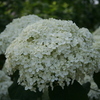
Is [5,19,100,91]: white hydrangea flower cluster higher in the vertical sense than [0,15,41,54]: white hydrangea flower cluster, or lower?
lower

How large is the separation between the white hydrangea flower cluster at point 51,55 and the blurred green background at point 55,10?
2202mm

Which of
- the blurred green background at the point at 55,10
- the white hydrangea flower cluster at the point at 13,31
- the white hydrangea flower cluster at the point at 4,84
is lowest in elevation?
the white hydrangea flower cluster at the point at 4,84

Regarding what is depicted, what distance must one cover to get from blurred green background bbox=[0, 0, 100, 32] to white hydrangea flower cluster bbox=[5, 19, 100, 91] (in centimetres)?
220

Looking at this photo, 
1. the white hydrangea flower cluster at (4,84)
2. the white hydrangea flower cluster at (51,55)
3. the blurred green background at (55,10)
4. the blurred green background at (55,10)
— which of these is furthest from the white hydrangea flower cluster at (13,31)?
the blurred green background at (55,10)

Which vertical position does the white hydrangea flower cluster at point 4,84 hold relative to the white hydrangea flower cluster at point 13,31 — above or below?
below


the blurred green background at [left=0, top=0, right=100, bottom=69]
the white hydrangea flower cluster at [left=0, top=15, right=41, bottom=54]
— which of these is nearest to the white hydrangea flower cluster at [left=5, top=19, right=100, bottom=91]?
the white hydrangea flower cluster at [left=0, top=15, right=41, bottom=54]

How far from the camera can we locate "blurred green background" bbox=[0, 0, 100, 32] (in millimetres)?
5377

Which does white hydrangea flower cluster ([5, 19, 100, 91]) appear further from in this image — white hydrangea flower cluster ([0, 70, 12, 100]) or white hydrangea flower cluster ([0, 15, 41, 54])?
white hydrangea flower cluster ([0, 70, 12, 100])

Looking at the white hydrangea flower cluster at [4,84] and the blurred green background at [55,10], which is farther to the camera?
the blurred green background at [55,10]

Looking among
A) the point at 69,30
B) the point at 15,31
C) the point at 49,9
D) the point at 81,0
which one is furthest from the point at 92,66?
the point at 81,0

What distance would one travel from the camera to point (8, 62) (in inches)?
76.5

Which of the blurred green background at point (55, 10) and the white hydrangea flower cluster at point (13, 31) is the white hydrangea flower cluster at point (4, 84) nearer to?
the white hydrangea flower cluster at point (13, 31)

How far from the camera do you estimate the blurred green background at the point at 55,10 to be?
538cm

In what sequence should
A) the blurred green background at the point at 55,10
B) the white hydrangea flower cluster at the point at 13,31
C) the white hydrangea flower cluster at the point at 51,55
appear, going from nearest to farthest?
1. the white hydrangea flower cluster at the point at 51,55
2. the white hydrangea flower cluster at the point at 13,31
3. the blurred green background at the point at 55,10
